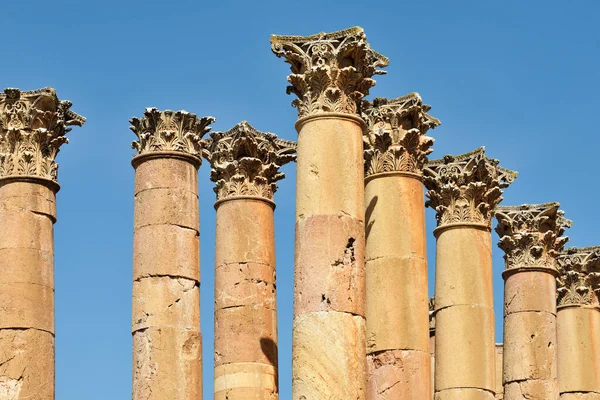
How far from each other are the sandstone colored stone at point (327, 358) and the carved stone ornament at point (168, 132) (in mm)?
8692

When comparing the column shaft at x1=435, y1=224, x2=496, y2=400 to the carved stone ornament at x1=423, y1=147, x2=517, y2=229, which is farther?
the carved stone ornament at x1=423, y1=147, x2=517, y2=229

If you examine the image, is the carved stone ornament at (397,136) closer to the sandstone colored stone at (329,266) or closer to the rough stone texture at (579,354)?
the sandstone colored stone at (329,266)

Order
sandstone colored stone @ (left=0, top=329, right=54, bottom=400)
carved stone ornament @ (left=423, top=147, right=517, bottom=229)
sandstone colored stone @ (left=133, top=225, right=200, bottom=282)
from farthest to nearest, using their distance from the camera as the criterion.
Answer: carved stone ornament @ (left=423, top=147, right=517, bottom=229) → sandstone colored stone @ (left=133, top=225, right=200, bottom=282) → sandstone colored stone @ (left=0, top=329, right=54, bottom=400)

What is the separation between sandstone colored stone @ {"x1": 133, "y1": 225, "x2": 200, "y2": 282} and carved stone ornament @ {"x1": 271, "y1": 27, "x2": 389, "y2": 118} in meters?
5.35

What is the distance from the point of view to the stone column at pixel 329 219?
29.5m

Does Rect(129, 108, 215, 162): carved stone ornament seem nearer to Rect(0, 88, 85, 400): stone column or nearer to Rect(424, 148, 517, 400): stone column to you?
Rect(0, 88, 85, 400): stone column

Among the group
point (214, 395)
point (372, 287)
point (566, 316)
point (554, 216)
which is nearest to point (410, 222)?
point (372, 287)

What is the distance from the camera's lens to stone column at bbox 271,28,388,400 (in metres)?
29.5

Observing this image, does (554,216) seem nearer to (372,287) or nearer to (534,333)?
(534,333)

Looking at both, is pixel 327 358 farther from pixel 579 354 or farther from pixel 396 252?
pixel 579 354

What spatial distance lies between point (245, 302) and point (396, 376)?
618cm

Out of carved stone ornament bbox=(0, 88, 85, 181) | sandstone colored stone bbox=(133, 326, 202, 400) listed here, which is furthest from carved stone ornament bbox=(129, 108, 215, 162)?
sandstone colored stone bbox=(133, 326, 202, 400)

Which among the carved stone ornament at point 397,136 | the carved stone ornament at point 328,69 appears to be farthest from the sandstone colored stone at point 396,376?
the carved stone ornament at point 328,69

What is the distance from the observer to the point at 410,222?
35.1 m
